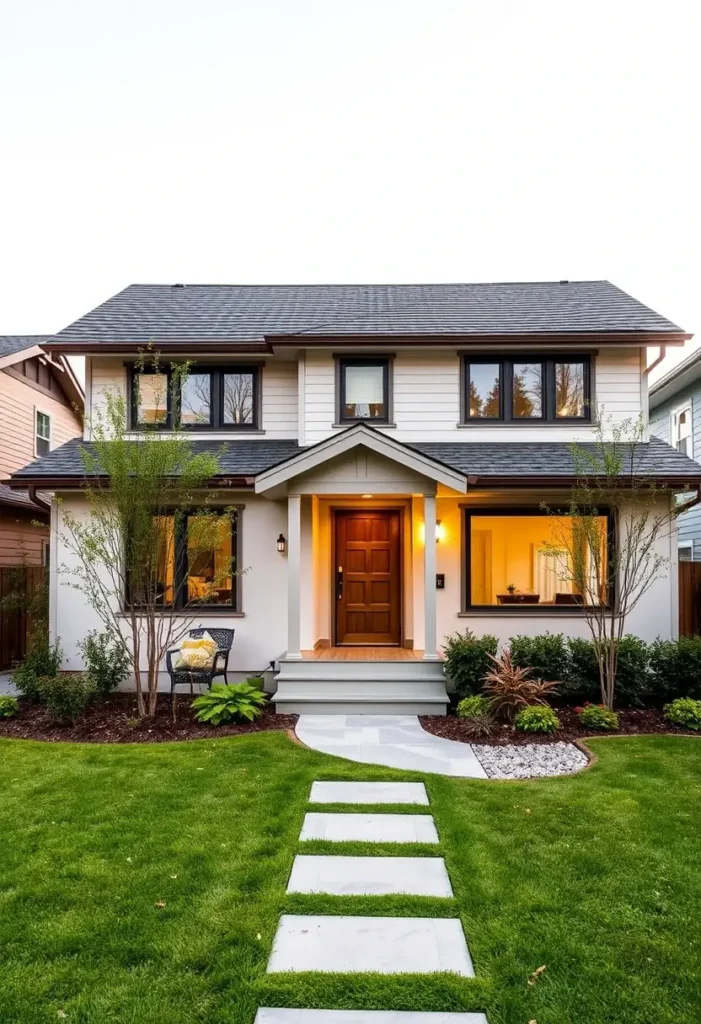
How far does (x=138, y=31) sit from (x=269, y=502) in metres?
11.4

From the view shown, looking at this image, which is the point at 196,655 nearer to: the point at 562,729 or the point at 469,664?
the point at 469,664

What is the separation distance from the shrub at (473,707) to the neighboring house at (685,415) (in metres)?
7.21

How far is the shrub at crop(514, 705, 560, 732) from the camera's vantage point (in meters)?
6.29

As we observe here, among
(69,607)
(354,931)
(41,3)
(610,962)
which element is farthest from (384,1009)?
(41,3)

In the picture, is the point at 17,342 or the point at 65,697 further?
the point at 17,342

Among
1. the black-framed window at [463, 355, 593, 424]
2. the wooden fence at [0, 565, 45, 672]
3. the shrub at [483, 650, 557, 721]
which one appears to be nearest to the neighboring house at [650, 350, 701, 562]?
the black-framed window at [463, 355, 593, 424]

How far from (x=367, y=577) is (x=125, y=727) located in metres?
4.11

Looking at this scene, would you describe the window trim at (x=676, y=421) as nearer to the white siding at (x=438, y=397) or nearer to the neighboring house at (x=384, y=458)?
the white siding at (x=438, y=397)

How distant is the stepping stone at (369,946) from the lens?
103 inches

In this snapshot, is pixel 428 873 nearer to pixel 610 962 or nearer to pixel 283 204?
pixel 610 962

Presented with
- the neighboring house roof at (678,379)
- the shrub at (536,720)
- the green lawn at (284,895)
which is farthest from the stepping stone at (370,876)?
the neighboring house roof at (678,379)

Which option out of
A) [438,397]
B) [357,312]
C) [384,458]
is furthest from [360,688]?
[357,312]

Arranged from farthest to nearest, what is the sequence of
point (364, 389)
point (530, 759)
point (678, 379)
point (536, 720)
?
point (678, 379)
point (364, 389)
point (536, 720)
point (530, 759)

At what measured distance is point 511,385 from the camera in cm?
924
